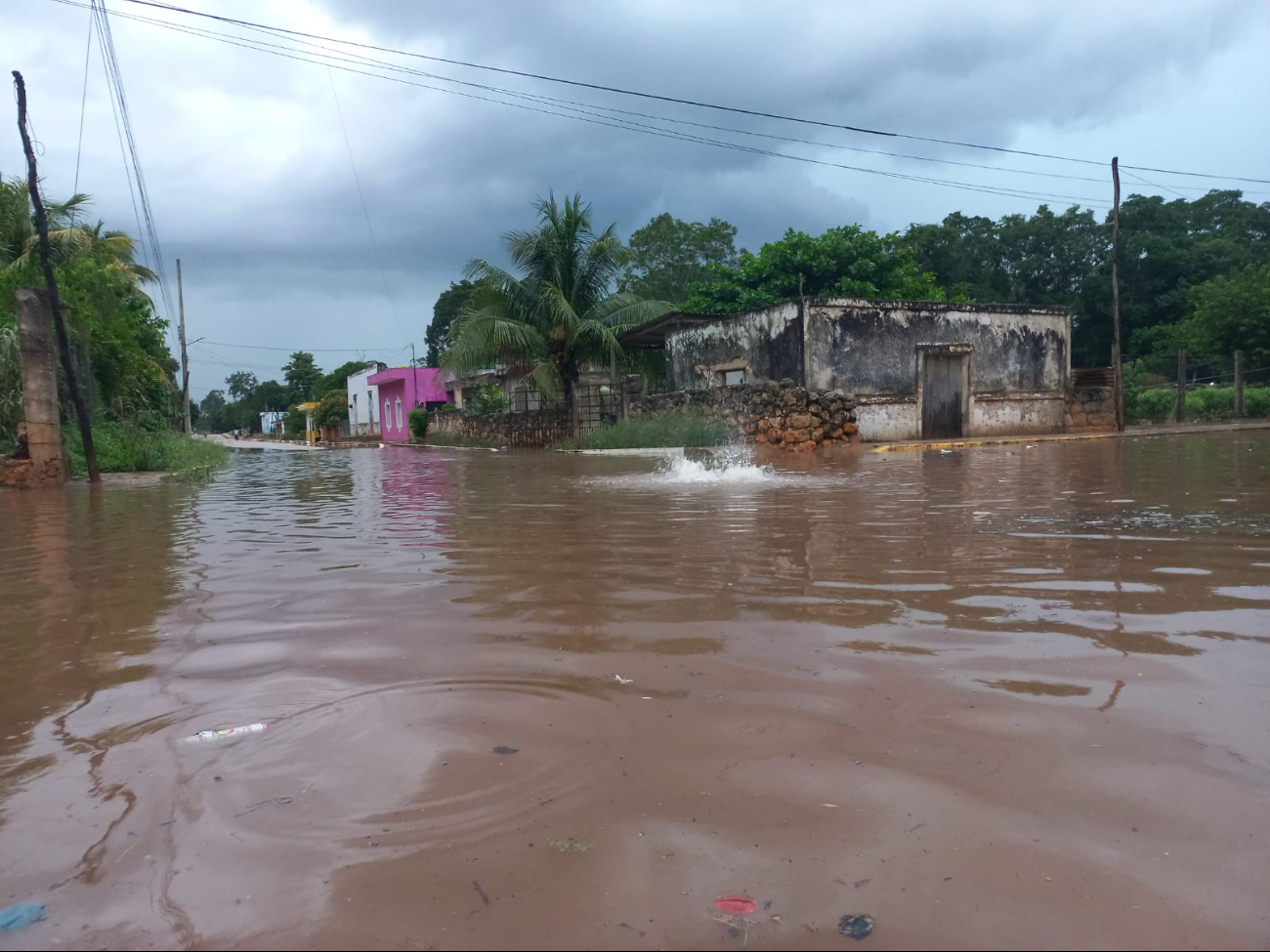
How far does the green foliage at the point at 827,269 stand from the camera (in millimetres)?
30219

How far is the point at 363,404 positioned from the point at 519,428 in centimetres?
3018

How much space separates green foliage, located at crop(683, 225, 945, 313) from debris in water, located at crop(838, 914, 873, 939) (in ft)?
96.6

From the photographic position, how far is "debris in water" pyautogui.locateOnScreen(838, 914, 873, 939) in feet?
5.21

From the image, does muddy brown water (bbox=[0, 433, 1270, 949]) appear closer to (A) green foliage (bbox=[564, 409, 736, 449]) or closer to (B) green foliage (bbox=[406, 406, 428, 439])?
(A) green foliage (bbox=[564, 409, 736, 449])

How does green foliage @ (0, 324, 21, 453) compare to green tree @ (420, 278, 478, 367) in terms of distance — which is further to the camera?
green tree @ (420, 278, 478, 367)

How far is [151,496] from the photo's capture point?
431 inches

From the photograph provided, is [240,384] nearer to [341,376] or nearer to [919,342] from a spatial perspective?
[341,376]

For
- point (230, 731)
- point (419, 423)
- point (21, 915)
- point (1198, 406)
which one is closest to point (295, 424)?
point (419, 423)

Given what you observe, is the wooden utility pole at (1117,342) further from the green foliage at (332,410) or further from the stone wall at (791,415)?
the green foliage at (332,410)

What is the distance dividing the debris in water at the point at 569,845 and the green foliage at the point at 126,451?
568 inches

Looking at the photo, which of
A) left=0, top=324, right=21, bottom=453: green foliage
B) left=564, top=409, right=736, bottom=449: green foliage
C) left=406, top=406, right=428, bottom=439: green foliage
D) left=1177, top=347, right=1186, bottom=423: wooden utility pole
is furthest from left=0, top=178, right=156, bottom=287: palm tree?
left=1177, top=347, right=1186, bottom=423: wooden utility pole

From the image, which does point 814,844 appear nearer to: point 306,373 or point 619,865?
point 619,865

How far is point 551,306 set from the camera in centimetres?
2522

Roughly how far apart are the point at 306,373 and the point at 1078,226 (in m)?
63.9
